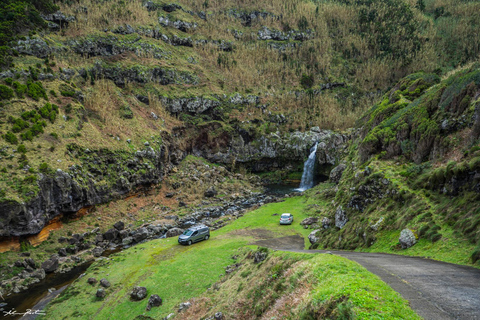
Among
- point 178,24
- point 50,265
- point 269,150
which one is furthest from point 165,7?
point 50,265

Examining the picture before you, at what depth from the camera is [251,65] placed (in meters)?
108

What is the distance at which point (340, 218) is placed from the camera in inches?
964

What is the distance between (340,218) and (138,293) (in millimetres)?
19955

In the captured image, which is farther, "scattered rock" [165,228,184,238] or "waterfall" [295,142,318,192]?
"waterfall" [295,142,318,192]

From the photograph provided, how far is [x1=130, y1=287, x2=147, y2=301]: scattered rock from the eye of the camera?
19.5m

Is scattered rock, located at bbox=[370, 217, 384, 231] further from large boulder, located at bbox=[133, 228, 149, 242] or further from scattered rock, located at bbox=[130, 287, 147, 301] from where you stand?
large boulder, located at bbox=[133, 228, 149, 242]

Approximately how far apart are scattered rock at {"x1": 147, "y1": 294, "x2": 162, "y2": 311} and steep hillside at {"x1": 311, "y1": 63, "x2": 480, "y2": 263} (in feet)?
51.1

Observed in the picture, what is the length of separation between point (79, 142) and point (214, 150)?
43014 mm

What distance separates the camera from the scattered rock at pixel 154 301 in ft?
59.5

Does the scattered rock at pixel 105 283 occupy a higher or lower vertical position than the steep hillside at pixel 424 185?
lower

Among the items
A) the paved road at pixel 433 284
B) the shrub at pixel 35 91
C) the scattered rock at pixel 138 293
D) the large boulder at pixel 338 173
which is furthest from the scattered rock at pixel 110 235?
the large boulder at pixel 338 173

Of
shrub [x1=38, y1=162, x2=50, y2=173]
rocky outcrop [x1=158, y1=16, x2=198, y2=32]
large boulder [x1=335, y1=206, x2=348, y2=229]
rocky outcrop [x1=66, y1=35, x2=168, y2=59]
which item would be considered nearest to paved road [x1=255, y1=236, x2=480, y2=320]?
large boulder [x1=335, y1=206, x2=348, y2=229]

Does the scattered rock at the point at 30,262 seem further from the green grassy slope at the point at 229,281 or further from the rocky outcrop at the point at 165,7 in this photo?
the rocky outcrop at the point at 165,7

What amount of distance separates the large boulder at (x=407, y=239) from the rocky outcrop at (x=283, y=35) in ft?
433
